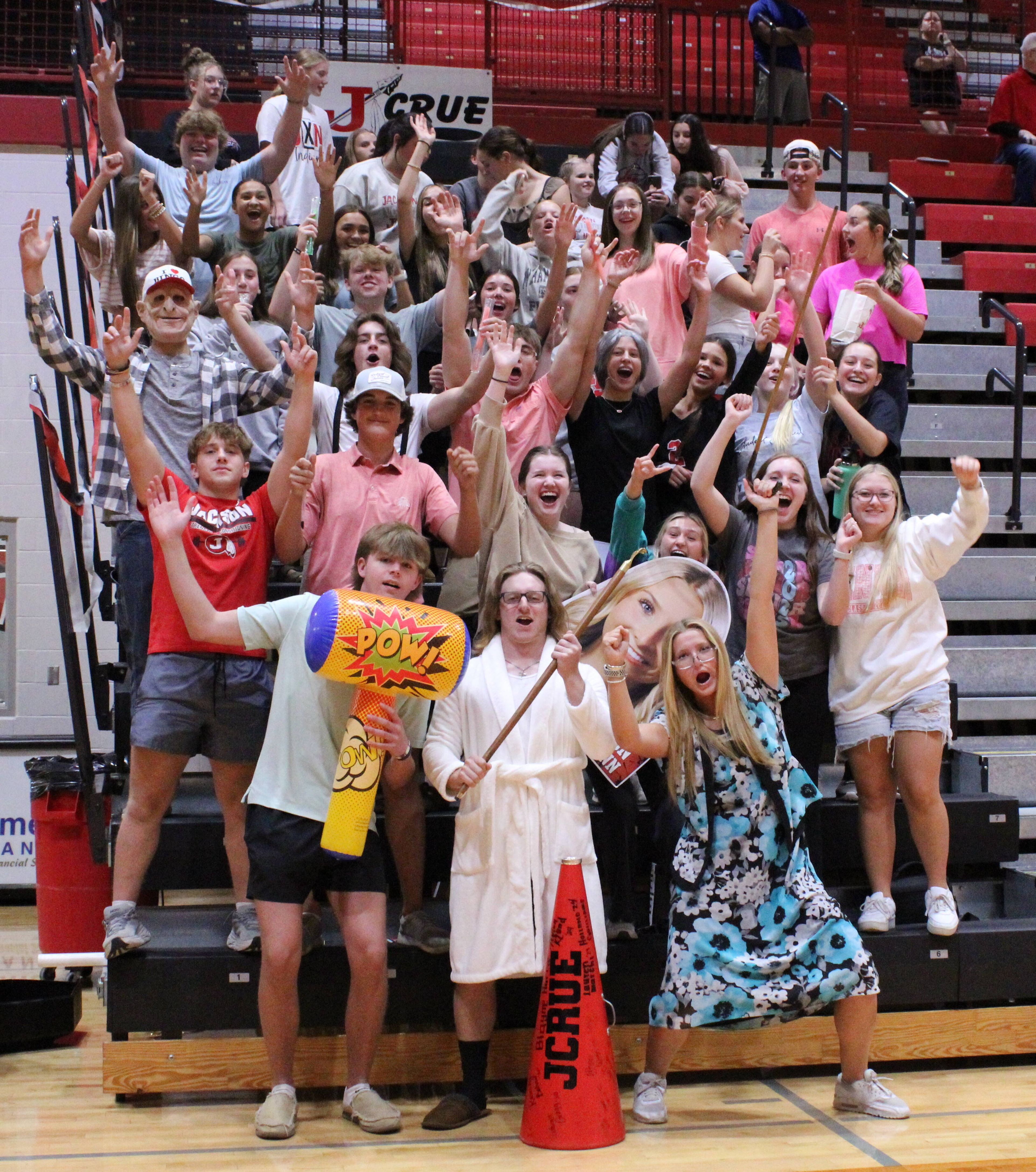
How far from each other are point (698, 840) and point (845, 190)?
564 centimetres

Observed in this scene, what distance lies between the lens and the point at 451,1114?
377cm

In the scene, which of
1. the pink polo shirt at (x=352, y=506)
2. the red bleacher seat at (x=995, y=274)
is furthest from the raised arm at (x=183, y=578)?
the red bleacher seat at (x=995, y=274)

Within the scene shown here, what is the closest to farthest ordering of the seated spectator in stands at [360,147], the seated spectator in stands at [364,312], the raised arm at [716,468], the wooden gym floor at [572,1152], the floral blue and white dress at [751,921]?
the wooden gym floor at [572,1152] < the floral blue and white dress at [751,921] < the raised arm at [716,468] < the seated spectator in stands at [364,312] < the seated spectator in stands at [360,147]

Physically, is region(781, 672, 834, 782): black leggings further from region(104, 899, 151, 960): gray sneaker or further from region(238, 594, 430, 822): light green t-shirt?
region(104, 899, 151, 960): gray sneaker

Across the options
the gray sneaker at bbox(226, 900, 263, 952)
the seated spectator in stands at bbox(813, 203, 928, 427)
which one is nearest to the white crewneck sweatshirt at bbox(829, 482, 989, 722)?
the seated spectator in stands at bbox(813, 203, 928, 427)

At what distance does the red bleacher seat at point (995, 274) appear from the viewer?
8.67 meters

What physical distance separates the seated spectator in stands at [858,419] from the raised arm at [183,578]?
2.47m

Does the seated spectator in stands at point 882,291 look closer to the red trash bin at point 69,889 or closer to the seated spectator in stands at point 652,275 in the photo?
the seated spectator in stands at point 652,275

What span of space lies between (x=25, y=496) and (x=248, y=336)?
357cm

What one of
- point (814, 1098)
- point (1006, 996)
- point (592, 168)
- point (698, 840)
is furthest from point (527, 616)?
point (592, 168)

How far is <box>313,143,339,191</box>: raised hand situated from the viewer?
621 cm

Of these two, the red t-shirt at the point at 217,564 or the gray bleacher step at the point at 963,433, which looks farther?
the gray bleacher step at the point at 963,433

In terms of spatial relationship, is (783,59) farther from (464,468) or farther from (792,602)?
(464,468)

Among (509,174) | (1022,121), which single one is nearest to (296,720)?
(509,174)
